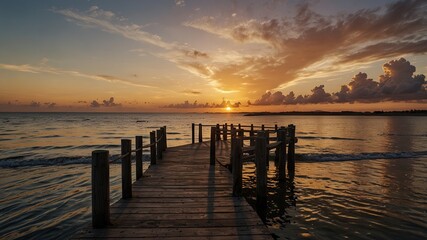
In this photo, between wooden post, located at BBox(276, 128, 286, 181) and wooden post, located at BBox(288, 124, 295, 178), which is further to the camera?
wooden post, located at BBox(288, 124, 295, 178)

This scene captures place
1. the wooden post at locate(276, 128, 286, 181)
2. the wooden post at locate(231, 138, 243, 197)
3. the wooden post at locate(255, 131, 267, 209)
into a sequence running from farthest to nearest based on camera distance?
the wooden post at locate(276, 128, 286, 181) → the wooden post at locate(255, 131, 267, 209) → the wooden post at locate(231, 138, 243, 197)

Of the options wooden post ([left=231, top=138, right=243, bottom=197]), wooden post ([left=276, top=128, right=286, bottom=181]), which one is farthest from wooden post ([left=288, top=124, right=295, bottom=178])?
wooden post ([left=231, top=138, right=243, bottom=197])

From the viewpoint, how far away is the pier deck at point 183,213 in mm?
4340

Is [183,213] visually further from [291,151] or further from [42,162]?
[42,162]

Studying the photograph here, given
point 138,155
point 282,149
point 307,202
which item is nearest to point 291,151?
point 282,149

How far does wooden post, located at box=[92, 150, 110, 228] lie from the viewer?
14.4ft

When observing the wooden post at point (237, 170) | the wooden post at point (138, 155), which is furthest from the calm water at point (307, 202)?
the wooden post at point (138, 155)

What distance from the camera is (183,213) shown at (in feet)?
17.4

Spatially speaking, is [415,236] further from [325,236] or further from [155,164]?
[155,164]

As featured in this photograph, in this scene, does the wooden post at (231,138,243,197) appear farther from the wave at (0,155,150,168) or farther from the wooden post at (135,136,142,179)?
the wave at (0,155,150,168)

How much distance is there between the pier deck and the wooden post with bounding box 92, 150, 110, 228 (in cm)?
18

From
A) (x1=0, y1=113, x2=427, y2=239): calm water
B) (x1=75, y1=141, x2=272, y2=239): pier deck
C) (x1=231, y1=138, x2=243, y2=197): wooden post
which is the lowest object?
(x1=0, y1=113, x2=427, y2=239): calm water

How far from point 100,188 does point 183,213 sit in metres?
1.75

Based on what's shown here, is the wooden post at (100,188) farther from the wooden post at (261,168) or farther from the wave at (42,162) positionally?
the wave at (42,162)
